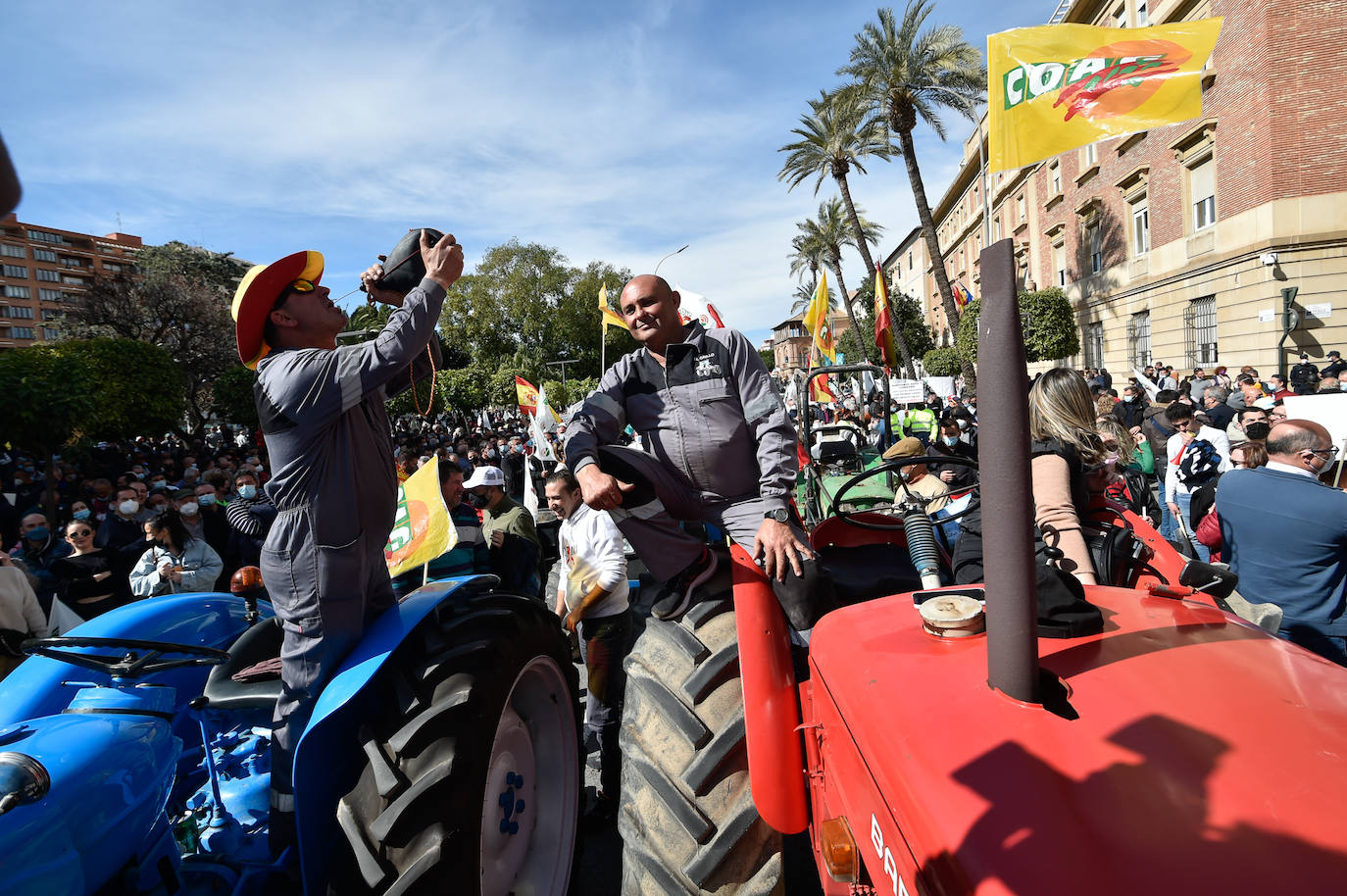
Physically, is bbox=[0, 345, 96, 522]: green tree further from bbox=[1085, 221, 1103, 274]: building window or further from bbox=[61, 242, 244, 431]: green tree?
bbox=[1085, 221, 1103, 274]: building window

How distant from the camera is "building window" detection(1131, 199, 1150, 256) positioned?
23.0 meters

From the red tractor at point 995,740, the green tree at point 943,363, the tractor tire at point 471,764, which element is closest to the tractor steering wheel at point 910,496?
the red tractor at point 995,740

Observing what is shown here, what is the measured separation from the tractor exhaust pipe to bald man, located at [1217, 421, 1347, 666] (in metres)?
3.62

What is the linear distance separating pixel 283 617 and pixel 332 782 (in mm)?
488

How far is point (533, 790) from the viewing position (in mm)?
2658

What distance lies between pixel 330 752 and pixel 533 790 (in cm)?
86

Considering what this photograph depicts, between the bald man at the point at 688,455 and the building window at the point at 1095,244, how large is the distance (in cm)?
2879

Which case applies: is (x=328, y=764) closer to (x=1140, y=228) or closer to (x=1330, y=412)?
(x=1330, y=412)

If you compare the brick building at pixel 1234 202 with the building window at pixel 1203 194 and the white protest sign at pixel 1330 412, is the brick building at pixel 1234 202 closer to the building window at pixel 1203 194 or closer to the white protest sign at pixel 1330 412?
the building window at pixel 1203 194

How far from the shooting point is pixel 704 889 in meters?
1.89

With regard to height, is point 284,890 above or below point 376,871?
below

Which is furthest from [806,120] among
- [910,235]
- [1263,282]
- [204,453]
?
[910,235]

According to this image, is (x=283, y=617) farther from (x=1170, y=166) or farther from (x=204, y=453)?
(x=1170, y=166)

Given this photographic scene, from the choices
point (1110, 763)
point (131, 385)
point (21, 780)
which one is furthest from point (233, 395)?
point (1110, 763)
